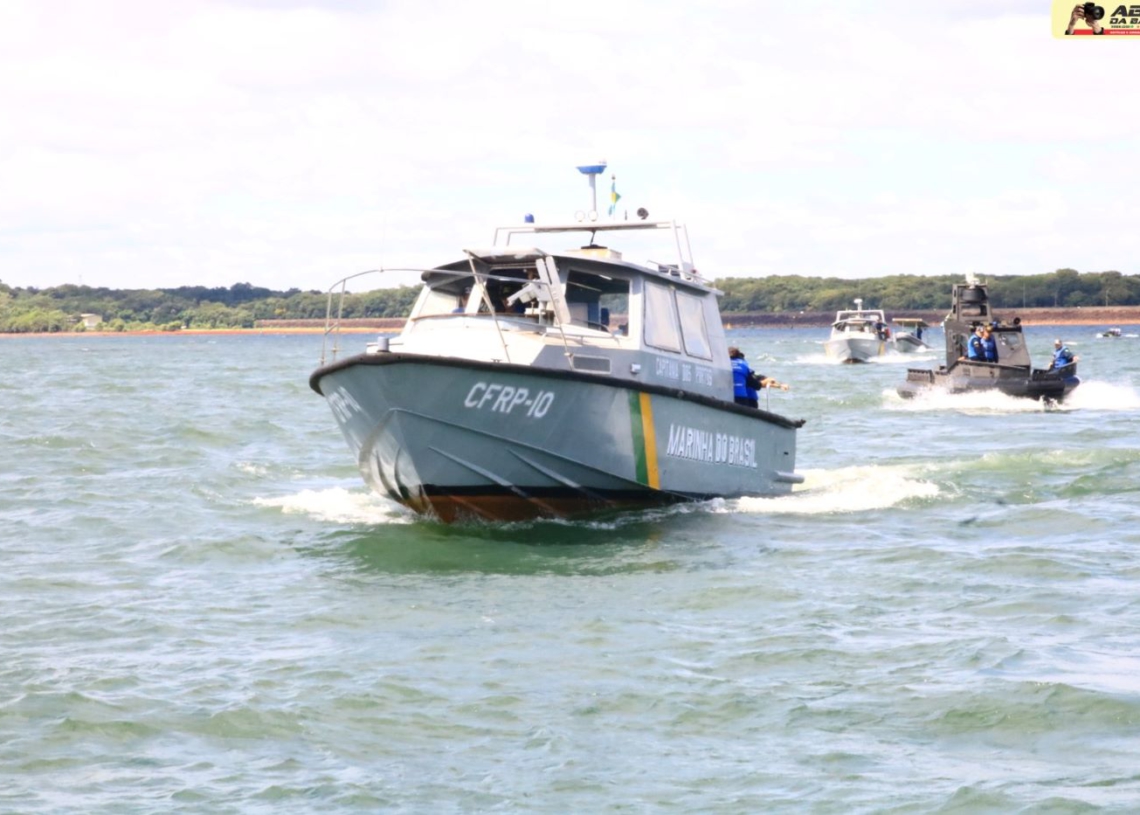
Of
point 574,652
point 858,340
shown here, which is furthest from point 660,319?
point 858,340

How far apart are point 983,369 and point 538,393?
22.7 m

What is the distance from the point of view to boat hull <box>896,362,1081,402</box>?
34.0 meters

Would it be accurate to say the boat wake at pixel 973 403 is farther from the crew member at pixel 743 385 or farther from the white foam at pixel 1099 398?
the crew member at pixel 743 385

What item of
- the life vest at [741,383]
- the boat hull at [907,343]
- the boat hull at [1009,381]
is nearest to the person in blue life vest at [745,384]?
the life vest at [741,383]

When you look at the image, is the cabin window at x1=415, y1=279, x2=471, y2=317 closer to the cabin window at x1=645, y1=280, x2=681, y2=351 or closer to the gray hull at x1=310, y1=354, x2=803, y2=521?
the gray hull at x1=310, y1=354, x2=803, y2=521

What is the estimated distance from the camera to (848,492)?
60.6 ft

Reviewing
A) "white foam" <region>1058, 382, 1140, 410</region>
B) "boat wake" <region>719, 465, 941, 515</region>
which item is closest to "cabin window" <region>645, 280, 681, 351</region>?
"boat wake" <region>719, 465, 941, 515</region>

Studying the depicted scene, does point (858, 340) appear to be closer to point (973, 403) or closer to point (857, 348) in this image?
Result: point (857, 348)

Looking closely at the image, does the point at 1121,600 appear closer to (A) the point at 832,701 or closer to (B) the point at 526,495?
(A) the point at 832,701

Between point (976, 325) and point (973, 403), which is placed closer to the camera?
point (973, 403)

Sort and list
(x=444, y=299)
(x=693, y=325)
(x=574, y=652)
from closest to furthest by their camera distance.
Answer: (x=574, y=652)
(x=444, y=299)
(x=693, y=325)

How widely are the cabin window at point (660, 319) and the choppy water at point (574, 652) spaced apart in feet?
5.68

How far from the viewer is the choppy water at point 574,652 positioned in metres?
7.67

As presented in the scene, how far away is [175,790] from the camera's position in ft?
24.7
